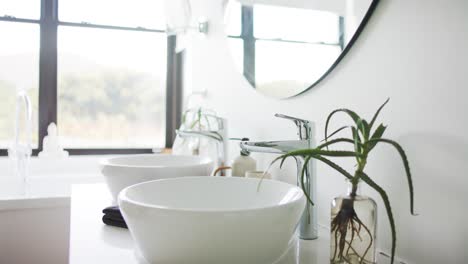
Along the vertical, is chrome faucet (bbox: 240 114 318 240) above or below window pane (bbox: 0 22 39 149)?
below

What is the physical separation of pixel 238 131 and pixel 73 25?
6.61ft

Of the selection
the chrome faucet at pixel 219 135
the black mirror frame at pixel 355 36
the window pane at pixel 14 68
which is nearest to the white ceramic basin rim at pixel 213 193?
the black mirror frame at pixel 355 36

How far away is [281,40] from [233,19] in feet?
1.46

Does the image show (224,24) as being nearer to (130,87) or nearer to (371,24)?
(371,24)

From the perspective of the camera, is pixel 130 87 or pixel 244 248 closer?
pixel 244 248

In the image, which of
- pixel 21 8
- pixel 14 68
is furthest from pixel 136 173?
pixel 21 8

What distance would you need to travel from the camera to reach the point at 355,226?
2.07 feet

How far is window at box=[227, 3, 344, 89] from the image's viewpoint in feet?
3.12

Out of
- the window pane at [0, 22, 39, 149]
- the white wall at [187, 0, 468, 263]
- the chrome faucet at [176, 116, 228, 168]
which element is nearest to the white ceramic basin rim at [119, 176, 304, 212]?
the white wall at [187, 0, 468, 263]

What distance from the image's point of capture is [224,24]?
1.68 meters

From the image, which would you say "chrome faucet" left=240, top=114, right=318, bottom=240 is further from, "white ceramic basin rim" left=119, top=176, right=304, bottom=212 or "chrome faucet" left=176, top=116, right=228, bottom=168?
"chrome faucet" left=176, top=116, right=228, bottom=168

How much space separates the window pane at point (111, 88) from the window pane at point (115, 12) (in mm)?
82

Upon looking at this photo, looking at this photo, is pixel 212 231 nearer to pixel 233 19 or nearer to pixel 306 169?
pixel 306 169

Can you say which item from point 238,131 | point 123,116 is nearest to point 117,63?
point 123,116
